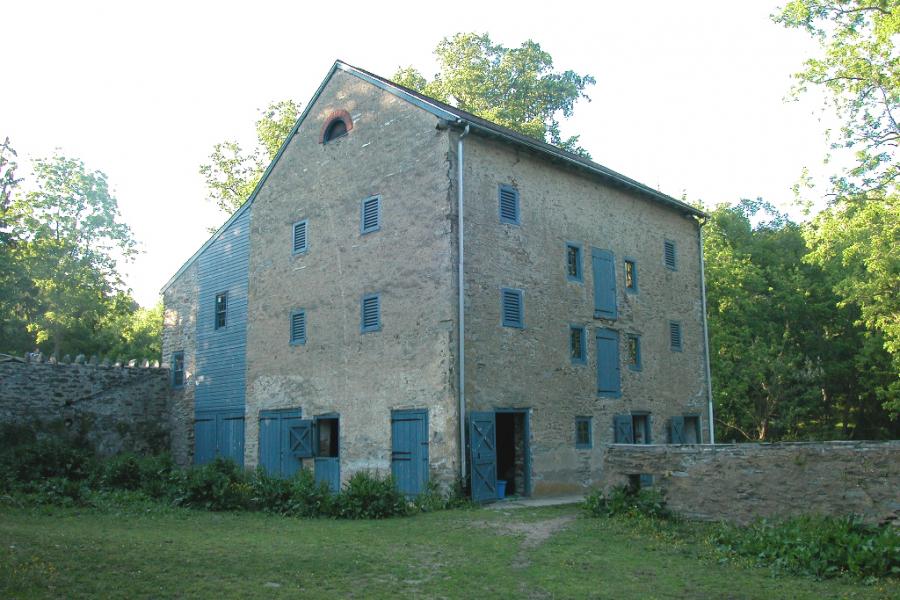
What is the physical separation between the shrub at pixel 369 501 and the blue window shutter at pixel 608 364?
23.7 ft

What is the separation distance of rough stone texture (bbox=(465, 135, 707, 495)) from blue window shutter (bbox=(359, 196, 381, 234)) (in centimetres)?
261

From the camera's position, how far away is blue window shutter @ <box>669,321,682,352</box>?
915 inches

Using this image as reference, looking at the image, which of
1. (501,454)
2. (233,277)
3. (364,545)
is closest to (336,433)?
(501,454)

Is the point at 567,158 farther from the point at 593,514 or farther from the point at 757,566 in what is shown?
the point at 757,566

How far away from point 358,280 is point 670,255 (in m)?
9.99

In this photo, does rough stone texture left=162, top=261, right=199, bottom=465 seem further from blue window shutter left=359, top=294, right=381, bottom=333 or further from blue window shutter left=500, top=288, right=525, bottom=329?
blue window shutter left=500, top=288, right=525, bottom=329

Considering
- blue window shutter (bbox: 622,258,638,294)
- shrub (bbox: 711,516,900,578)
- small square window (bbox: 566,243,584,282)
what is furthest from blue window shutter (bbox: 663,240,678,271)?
shrub (bbox: 711,516,900,578)

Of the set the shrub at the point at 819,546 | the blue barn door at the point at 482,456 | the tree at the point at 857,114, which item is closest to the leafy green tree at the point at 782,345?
the tree at the point at 857,114

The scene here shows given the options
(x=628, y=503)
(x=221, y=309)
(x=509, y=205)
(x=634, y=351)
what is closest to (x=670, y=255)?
(x=634, y=351)

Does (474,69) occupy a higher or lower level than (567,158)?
higher

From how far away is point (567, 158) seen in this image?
19984 mm

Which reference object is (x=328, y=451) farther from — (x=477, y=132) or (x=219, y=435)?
(x=477, y=132)

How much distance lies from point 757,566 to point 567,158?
1213cm

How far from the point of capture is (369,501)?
14781 millimetres
